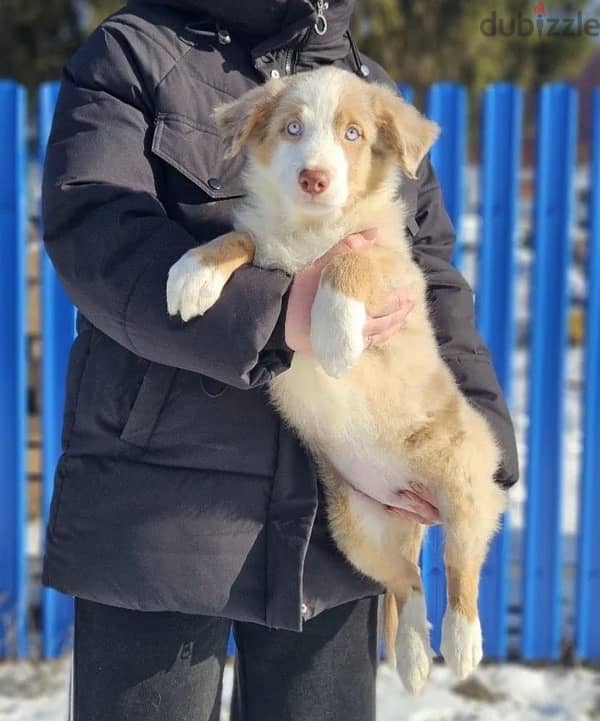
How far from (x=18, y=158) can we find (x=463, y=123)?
1.95 m

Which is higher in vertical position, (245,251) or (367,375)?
(245,251)

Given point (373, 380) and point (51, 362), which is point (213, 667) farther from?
point (51, 362)

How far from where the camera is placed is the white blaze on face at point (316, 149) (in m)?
2.03

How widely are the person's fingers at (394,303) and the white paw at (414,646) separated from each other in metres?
0.74

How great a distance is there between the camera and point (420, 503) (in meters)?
2.18

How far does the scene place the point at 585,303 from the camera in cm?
415

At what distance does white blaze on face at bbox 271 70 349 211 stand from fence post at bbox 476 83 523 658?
2.03 meters

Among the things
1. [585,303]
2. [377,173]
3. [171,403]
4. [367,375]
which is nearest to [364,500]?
[367,375]

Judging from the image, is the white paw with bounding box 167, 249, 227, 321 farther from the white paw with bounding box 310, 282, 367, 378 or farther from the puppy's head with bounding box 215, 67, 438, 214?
the puppy's head with bounding box 215, 67, 438, 214

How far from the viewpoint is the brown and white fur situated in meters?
2.05

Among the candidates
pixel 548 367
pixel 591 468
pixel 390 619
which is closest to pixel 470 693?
pixel 591 468

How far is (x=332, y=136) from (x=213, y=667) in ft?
4.08

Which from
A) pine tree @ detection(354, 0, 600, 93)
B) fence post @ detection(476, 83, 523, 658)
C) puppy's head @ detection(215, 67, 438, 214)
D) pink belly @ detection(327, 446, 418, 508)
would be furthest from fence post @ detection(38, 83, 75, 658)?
pine tree @ detection(354, 0, 600, 93)

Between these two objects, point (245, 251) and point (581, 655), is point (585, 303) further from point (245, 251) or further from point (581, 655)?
point (245, 251)
